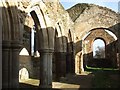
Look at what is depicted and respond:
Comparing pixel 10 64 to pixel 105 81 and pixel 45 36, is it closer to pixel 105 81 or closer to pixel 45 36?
pixel 45 36

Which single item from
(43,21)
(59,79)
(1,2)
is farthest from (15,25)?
(59,79)

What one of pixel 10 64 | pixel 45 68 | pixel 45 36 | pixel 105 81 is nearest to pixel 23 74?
pixel 105 81

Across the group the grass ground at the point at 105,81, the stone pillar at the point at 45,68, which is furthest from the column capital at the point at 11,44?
the grass ground at the point at 105,81

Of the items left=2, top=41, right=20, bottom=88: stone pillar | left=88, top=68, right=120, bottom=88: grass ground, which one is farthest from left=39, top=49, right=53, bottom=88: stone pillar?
left=2, top=41, right=20, bottom=88: stone pillar

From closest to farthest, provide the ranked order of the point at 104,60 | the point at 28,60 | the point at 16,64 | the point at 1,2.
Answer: the point at 1,2 < the point at 16,64 < the point at 28,60 < the point at 104,60

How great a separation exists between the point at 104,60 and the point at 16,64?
87.4ft

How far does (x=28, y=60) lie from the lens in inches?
640

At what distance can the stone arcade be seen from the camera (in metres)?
7.33

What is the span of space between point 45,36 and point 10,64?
3552 millimetres

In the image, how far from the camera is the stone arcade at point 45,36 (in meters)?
7.33

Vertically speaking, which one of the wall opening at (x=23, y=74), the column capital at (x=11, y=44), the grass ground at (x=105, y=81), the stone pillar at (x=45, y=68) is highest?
the column capital at (x=11, y=44)

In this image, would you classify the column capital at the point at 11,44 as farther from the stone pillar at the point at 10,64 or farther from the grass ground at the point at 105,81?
the grass ground at the point at 105,81

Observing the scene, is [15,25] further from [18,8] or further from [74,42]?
[74,42]

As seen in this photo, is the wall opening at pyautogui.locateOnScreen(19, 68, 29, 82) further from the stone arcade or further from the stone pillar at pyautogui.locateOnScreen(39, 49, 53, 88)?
the stone pillar at pyautogui.locateOnScreen(39, 49, 53, 88)
